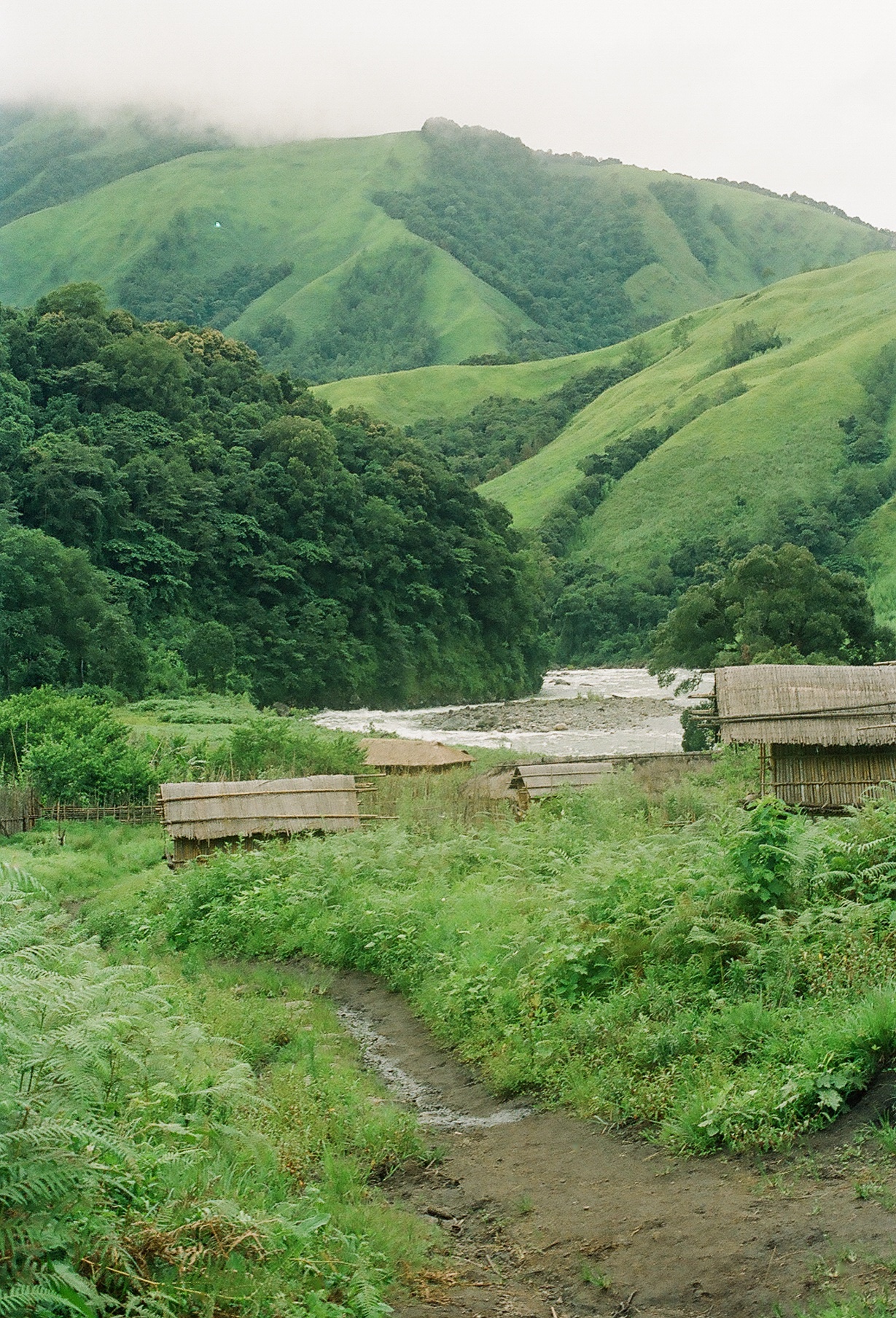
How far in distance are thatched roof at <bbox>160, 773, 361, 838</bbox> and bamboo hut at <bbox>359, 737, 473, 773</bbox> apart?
38.4ft

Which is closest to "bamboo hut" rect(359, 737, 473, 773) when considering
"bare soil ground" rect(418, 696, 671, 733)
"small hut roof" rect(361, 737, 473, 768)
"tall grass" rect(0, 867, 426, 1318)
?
"small hut roof" rect(361, 737, 473, 768)

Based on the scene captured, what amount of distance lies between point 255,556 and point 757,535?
4870cm

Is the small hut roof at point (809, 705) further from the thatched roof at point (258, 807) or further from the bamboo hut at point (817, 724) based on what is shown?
the thatched roof at point (258, 807)

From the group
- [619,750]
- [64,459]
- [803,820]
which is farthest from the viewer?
[64,459]

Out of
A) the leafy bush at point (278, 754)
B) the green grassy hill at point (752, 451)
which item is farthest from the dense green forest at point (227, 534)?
the green grassy hill at point (752, 451)

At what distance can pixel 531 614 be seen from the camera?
79875 millimetres

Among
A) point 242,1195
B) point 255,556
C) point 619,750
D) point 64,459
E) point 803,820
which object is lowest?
point 619,750

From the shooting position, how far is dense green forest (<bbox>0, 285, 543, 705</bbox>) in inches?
2216

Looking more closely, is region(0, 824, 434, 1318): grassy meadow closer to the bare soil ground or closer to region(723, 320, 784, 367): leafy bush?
the bare soil ground

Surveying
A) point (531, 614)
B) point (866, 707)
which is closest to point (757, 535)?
point (531, 614)

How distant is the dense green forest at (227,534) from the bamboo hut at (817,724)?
39554mm

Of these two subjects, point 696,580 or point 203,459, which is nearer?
point 203,459

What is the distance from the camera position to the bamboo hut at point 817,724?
15.6 m

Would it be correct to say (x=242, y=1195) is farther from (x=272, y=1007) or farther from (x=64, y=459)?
(x=64, y=459)
